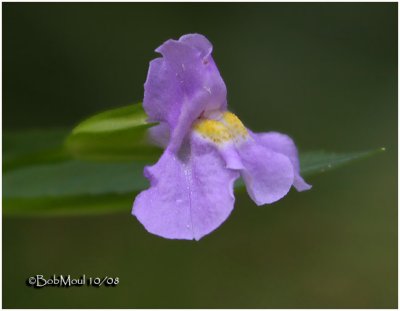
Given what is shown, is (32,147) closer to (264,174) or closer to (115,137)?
(115,137)

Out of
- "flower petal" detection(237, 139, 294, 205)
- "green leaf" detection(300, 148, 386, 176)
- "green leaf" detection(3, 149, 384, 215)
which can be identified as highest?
"flower petal" detection(237, 139, 294, 205)

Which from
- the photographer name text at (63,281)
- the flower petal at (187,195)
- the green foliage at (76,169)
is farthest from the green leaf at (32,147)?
the flower petal at (187,195)

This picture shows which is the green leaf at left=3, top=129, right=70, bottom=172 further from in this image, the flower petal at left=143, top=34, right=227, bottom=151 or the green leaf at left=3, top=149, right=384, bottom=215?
the flower petal at left=143, top=34, right=227, bottom=151

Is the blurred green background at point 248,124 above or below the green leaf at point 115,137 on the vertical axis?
below

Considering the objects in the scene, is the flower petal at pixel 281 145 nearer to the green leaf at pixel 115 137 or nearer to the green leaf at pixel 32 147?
the green leaf at pixel 115 137

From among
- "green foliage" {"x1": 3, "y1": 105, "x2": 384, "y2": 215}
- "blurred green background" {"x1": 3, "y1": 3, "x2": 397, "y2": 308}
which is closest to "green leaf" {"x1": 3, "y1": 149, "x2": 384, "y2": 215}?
"green foliage" {"x1": 3, "y1": 105, "x2": 384, "y2": 215}

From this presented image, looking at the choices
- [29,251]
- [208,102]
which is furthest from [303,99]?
[208,102]
